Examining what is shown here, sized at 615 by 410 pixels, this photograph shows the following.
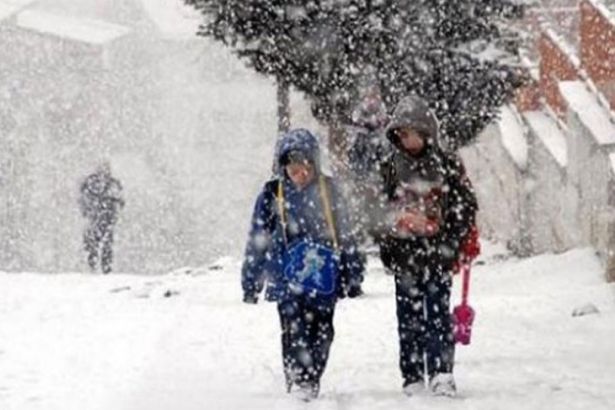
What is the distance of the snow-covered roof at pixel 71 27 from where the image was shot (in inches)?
1701

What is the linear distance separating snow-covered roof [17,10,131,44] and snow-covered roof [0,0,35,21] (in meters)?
0.32

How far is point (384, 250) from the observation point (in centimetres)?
676

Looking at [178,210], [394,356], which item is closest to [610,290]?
[394,356]

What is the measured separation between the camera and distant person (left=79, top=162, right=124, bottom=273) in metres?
18.7

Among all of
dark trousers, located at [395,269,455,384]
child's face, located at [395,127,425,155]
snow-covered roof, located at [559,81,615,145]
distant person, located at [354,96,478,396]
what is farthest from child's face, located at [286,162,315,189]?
snow-covered roof, located at [559,81,615,145]

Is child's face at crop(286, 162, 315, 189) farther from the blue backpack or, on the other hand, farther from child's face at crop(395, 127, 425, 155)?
child's face at crop(395, 127, 425, 155)

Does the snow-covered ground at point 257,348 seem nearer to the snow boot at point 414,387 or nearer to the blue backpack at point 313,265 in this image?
the snow boot at point 414,387

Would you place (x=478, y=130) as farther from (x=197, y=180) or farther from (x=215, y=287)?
(x=197, y=180)

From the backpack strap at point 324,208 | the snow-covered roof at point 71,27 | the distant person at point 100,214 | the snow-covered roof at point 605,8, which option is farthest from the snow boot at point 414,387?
the snow-covered roof at point 71,27

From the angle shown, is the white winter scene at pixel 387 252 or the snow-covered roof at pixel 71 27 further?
the snow-covered roof at pixel 71 27

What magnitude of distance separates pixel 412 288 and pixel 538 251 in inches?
379

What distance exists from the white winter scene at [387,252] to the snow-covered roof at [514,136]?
0.03 metres

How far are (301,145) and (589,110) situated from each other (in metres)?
7.09

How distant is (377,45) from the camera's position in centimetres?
1391
